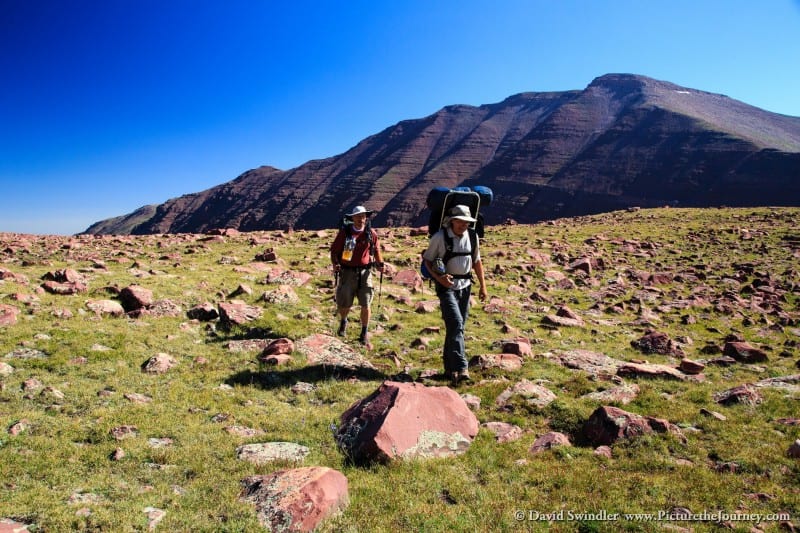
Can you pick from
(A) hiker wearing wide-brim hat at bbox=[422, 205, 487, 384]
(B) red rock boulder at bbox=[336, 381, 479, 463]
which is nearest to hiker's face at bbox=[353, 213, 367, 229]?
(A) hiker wearing wide-brim hat at bbox=[422, 205, 487, 384]

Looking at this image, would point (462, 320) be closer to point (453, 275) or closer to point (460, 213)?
point (453, 275)

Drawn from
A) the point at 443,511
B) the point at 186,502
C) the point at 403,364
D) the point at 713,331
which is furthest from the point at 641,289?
the point at 186,502

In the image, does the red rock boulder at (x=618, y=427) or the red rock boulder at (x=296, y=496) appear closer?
the red rock boulder at (x=296, y=496)

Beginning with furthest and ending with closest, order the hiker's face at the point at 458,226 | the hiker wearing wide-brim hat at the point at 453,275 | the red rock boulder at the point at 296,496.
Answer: the hiker wearing wide-brim hat at the point at 453,275
the hiker's face at the point at 458,226
the red rock boulder at the point at 296,496

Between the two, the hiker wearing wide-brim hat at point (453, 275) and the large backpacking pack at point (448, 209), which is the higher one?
the large backpacking pack at point (448, 209)

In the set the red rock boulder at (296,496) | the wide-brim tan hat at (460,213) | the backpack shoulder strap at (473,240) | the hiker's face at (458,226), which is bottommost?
the red rock boulder at (296,496)

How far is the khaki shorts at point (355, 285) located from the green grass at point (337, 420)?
4.62ft

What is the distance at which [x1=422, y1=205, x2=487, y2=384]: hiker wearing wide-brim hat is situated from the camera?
8.30 metres

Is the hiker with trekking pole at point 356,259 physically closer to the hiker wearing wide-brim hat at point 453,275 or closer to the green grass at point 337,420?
the green grass at point 337,420

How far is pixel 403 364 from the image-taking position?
9930 millimetres

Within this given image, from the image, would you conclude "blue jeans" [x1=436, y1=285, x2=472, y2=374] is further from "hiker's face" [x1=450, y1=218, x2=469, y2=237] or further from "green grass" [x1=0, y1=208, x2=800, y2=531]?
"hiker's face" [x1=450, y1=218, x2=469, y2=237]

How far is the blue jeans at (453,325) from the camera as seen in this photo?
832 cm

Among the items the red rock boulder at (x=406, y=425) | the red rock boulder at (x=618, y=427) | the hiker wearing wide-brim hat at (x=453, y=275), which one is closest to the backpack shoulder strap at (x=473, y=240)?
the hiker wearing wide-brim hat at (x=453, y=275)

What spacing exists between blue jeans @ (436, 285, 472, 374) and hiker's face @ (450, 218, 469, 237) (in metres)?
1.14
